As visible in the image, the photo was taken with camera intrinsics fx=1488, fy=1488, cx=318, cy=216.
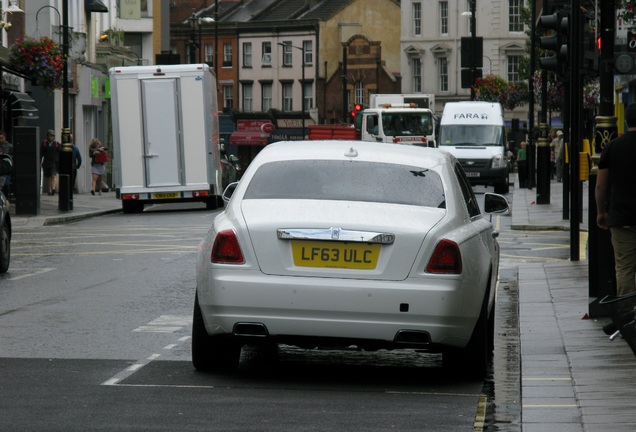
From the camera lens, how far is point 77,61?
169ft

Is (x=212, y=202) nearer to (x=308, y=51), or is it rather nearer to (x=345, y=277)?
(x=345, y=277)

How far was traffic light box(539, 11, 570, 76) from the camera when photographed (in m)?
19.9

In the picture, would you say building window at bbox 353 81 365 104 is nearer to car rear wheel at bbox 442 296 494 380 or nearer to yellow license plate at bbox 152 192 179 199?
yellow license plate at bbox 152 192 179 199

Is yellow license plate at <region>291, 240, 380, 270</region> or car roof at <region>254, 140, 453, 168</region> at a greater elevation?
car roof at <region>254, 140, 453, 168</region>

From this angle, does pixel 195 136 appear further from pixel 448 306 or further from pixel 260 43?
pixel 260 43

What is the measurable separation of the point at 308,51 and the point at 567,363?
9677 cm

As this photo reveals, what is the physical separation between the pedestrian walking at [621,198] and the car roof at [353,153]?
53.4 inches

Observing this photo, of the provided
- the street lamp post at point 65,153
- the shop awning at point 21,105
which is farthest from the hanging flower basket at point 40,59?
the shop awning at point 21,105

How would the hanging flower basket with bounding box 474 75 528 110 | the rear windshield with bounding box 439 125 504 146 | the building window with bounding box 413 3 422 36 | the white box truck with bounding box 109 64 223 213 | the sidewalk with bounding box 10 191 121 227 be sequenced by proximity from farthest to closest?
the building window with bounding box 413 3 422 36, the hanging flower basket with bounding box 474 75 528 110, the rear windshield with bounding box 439 125 504 146, the white box truck with bounding box 109 64 223 213, the sidewalk with bounding box 10 191 121 227

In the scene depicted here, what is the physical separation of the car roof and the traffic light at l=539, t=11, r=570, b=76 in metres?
9.73

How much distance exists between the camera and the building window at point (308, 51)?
10519 centimetres

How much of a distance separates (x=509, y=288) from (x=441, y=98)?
8852cm

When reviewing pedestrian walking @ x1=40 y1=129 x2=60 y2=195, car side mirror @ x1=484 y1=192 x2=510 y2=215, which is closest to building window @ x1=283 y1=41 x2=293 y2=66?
pedestrian walking @ x1=40 y1=129 x2=60 y2=195

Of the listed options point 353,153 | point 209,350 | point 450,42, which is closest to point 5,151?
point 353,153
